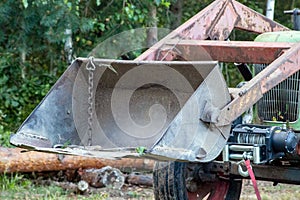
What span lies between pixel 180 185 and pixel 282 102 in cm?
100

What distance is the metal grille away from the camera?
5.45 metres

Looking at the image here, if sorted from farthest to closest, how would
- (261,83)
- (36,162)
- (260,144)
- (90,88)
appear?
(36,162)
(90,88)
(260,144)
(261,83)

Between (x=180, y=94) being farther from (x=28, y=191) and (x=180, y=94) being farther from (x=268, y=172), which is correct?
(x=28, y=191)

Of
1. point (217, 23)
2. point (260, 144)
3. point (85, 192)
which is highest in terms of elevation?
point (217, 23)

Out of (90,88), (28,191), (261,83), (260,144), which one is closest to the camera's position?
(261,83)

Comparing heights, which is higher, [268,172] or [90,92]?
[90,92]

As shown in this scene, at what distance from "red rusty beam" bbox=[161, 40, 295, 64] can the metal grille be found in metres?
0.31

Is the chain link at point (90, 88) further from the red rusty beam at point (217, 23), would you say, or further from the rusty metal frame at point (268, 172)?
the rusty metal frame at point (268, 172)

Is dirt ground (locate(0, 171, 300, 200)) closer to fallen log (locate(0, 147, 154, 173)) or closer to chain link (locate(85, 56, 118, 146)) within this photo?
fallen log (locate(0, 147, 154, 173))

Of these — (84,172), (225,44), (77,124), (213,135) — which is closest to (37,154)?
(84,172)

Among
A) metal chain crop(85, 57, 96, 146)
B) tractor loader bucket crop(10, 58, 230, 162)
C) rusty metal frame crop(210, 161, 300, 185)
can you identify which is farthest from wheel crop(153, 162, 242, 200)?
metal chain crop(85, 57, 96, 146)

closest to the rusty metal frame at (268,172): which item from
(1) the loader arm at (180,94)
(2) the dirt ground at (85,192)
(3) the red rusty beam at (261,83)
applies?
(1) the loader arm at (180,94)

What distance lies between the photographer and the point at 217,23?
5941 millimetres

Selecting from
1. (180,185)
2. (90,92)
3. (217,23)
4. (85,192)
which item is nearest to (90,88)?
(90,92)
